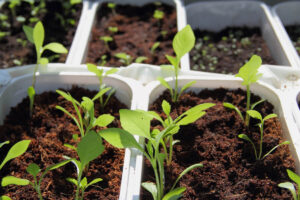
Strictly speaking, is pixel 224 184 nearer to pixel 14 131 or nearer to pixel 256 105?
pixel 256 105

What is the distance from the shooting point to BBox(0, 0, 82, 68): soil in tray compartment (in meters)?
1.60

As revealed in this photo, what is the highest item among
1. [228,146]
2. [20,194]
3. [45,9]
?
[45,9]

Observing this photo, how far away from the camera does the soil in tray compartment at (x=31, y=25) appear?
1.60 metres

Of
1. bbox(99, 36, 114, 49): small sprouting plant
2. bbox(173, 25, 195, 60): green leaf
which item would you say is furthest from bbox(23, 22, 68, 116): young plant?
bbox(99, 36, 114, 49): small sprouting plant

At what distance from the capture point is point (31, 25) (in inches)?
72.5

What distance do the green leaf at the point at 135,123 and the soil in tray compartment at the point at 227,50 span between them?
33.4 inches

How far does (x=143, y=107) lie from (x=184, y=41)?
0.81ft

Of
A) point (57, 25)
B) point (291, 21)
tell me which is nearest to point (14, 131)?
point (57, 25)

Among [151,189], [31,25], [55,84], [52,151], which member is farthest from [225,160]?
[31,25]

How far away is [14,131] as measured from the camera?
3.63ft

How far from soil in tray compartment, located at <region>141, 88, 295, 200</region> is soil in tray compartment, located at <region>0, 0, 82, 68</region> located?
0.78 m

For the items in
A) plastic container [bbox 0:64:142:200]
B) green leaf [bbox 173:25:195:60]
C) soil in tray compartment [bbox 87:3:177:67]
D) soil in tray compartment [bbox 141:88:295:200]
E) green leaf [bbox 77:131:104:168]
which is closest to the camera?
green leaf [bbox 77:131:104:168]

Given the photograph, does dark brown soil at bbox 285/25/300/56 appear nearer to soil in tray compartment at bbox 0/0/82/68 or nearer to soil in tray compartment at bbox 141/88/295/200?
soil in tray compartment at bbox 141/88/295/200

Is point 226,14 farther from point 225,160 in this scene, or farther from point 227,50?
point 225,160
